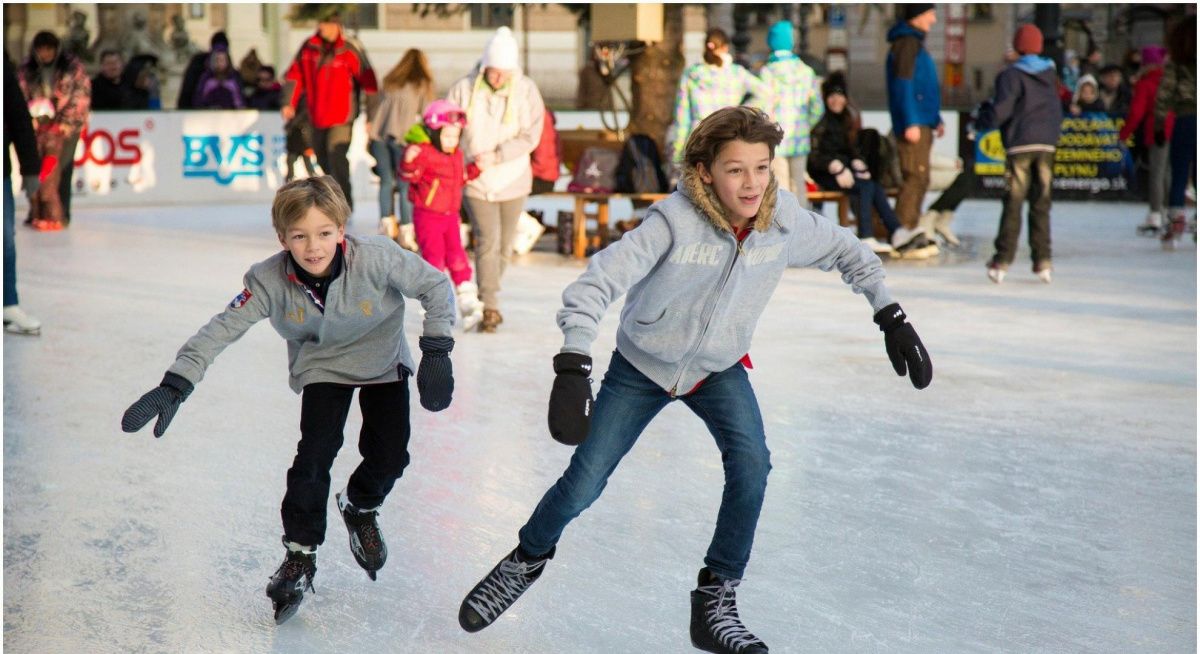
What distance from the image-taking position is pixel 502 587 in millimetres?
2889

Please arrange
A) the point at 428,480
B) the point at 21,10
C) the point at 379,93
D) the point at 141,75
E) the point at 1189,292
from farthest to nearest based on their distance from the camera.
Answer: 1. the point at 21,10
2. the point at 141,75
3. the point at 379,93
4. the point at 1189,292
5. the point at 428,480

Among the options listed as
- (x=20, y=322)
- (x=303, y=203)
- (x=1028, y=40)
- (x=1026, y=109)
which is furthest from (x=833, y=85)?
(x=303, y=203)

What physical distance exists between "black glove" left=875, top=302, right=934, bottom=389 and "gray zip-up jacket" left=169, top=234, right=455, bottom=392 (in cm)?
86

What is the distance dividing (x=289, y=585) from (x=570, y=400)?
80 centimetres

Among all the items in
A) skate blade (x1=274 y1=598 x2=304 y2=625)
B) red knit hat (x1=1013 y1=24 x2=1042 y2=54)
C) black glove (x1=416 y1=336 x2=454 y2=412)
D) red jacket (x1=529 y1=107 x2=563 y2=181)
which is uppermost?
red knit hat (x1=1013 y1=24 x2=1042 y2=54)

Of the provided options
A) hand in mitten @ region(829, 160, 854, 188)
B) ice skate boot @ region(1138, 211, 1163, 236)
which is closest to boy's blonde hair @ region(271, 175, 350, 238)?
hand in mitten @ region(829, 160, 854, 188)

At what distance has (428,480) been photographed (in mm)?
4168

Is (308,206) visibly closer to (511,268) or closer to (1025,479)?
(1025,479)

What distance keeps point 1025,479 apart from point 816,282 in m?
4.74

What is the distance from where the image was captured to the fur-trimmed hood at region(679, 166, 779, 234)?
275cm

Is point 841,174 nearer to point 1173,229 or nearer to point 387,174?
point 1173,229

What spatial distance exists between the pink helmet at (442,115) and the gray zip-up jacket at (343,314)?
3.45 m

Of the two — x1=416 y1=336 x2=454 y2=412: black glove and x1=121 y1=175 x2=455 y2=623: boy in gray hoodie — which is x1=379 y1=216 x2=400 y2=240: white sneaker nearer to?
x1=121 y1=175 x2=455 y2=623: boy in gray hoodie

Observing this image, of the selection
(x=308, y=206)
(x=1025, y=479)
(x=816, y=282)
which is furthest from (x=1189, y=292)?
(x=308, y=206)
